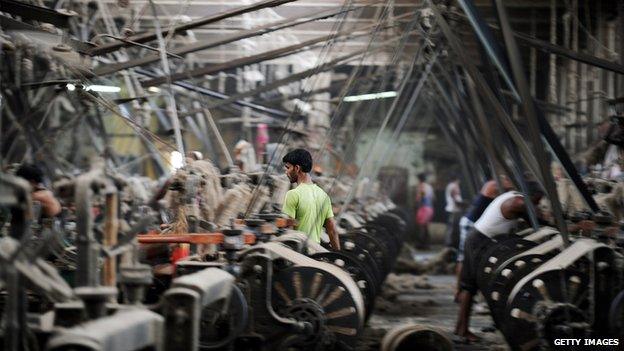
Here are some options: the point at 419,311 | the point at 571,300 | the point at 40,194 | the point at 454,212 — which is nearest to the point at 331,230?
the point at 571,300

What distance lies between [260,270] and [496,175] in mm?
6625

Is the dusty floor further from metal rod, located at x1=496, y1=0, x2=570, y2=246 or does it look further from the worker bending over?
the worker bending over

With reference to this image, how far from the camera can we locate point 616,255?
9.06m

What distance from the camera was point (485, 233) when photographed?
13805 millimetres

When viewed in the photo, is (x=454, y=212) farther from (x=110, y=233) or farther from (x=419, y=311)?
(x=110, y=233)

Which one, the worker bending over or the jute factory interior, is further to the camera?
the worker bending over

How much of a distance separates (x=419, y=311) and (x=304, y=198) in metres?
6.00

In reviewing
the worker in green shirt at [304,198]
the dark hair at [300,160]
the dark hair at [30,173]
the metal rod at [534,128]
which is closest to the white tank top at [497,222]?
the worker in green shirt at [304,198]

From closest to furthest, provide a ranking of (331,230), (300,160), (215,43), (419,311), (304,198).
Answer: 1. (300,160)
2. (304,198)
3. (331,230)
4. (215,43)
5. (419,311)

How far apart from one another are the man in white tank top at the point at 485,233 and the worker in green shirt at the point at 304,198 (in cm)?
294

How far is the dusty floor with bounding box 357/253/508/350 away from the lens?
12.7 meters

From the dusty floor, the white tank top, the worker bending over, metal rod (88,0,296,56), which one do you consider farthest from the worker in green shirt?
the white tank top

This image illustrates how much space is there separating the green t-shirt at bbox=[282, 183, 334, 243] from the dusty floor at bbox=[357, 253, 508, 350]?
1329 millimetres

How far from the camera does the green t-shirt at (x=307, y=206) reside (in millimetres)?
10914
